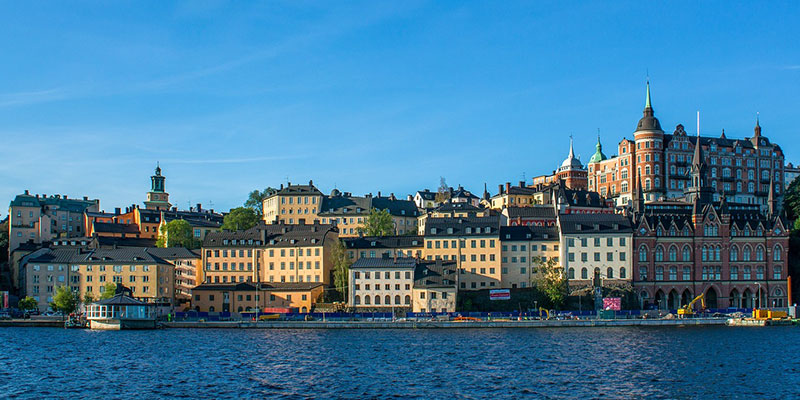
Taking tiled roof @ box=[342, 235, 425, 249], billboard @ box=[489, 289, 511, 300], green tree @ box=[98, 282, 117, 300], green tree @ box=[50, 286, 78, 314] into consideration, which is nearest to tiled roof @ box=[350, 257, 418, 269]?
tiled roof @ box=[342, 235, 425, 249]

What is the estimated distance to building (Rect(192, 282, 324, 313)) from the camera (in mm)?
124938

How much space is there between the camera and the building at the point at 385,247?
133m

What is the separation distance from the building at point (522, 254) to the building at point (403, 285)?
318 inches

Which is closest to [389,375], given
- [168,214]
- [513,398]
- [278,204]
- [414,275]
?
[513,398]

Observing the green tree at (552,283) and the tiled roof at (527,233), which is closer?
the green tree at (552,283)

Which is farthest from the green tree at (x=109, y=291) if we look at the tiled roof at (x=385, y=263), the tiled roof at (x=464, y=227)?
the tiled roof at (x=464, y=227)

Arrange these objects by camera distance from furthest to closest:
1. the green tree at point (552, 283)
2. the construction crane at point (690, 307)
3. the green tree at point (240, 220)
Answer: the green tree at point (240, 220) → the green tree at point (552, 283) → the construction crane at point (690, 307)

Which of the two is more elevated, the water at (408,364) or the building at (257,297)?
the building at (257,297)

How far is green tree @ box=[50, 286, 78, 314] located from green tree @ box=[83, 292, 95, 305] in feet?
4.86

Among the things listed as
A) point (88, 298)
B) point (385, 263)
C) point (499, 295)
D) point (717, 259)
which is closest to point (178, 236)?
point (88, 298)

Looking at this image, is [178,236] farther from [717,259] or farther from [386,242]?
[717,259]

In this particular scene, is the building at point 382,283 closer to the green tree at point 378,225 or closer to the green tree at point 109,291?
the green tree at point 378,225

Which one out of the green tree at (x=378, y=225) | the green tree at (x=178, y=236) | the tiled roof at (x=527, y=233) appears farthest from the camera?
the green tree at (x=178, y=236)

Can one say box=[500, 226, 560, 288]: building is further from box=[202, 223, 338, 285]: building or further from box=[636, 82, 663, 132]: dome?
box=[636, 82, 663, 132]: dome
